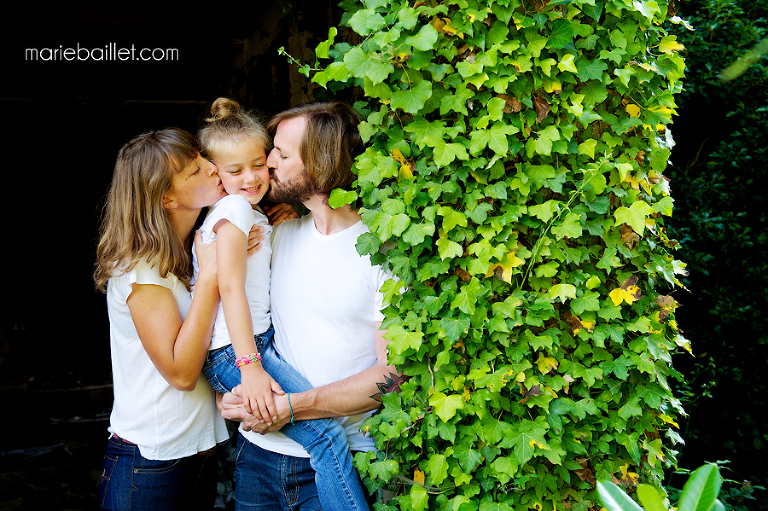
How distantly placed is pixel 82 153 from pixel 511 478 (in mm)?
7929

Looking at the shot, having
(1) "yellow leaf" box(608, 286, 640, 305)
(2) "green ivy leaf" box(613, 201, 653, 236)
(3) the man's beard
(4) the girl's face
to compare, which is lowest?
(1) "yellow leaf" box(608, 286, 640, 305)

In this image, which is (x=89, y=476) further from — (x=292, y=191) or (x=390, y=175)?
(x=390, y=175)

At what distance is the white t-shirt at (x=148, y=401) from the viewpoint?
1899mm

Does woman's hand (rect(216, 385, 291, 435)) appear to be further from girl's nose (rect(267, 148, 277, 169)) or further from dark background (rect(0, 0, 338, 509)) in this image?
dark background (rect(0, 0, 338, 509))

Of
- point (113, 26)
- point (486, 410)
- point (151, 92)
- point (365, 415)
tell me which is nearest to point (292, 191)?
point (365, 415)

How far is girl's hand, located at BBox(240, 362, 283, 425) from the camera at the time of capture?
1793mm

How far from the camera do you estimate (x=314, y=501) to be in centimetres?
185

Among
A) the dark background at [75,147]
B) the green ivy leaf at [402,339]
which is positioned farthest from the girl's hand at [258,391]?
the dark background at [75,147]

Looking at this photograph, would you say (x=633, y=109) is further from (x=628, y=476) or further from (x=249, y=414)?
(x=249, y=414)

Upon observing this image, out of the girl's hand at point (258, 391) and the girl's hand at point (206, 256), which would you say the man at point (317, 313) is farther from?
the girl's hand at point (206, 256)

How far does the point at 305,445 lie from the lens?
1791 mm

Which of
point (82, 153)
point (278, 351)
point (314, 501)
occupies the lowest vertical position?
point (314, 501)

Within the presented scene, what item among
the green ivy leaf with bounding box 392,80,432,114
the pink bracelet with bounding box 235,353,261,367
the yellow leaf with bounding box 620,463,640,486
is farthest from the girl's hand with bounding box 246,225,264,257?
the yellow leaf with bounding box 620,463,640,486

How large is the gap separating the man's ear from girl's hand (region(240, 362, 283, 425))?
660 mm
